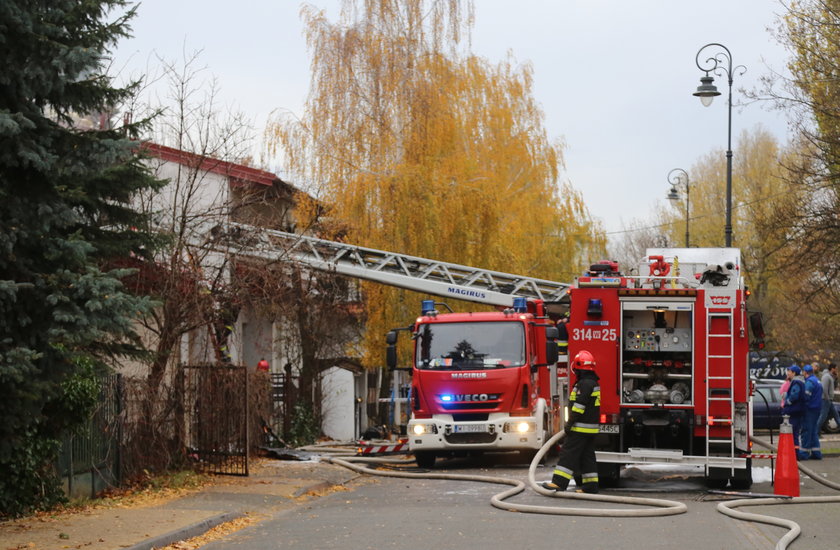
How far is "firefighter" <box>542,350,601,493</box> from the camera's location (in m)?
14.8

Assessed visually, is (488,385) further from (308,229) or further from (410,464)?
(308,229)

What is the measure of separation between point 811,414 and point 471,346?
257 inches

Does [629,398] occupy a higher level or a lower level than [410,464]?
higher

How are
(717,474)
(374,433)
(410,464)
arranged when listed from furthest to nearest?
(374,433) < (410,464) < (717,474)

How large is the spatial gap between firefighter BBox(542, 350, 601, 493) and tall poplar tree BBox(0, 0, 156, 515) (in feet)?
21.5

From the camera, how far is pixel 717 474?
1574 cm

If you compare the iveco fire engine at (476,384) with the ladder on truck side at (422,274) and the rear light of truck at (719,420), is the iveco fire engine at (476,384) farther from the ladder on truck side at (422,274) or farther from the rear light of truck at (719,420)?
the ladder on truck side at (422,274)

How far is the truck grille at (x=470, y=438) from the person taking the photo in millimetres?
20094

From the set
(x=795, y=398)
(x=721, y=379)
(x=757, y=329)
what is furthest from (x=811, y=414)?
(x=721, y=379)

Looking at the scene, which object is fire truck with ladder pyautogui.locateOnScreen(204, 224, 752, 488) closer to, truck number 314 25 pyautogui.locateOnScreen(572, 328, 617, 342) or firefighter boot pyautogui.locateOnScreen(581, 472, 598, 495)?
truck number 314 25 pyautogui.locateOnScreen(572, 328, 617, 342)

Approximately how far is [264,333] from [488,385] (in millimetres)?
15175

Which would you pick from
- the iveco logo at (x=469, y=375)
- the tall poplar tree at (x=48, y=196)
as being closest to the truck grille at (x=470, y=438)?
the iveco logo at (x=469, y=375)

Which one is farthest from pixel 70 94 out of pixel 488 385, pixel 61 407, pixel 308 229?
pixel 308 229

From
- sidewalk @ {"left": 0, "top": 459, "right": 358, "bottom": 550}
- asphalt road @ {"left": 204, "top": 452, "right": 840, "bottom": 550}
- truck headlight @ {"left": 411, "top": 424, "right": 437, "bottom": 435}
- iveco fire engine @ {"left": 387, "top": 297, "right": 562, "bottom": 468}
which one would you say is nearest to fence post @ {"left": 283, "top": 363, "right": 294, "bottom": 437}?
iveco fire engine @ {"left": 387, "top": 297, "right": 562, "bottom": 468}
